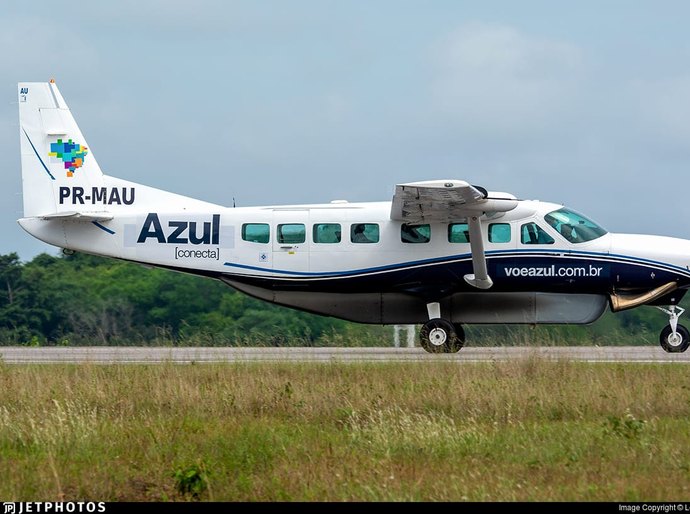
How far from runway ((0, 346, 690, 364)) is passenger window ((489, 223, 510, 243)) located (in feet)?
7.06

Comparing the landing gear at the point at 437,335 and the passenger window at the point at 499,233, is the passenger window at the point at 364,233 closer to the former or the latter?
the landing gear at the point at 437,335

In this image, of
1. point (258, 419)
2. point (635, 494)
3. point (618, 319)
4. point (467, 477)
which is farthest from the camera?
point (618, 319)

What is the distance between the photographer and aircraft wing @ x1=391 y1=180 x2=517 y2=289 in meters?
19.3

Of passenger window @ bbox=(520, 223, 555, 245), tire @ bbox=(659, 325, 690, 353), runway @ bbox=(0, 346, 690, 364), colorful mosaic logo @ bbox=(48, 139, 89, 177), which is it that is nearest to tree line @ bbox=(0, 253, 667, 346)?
runway @ bbox=(0, 346, 690, 364)

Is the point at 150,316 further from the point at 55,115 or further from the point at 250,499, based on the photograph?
the point at 250,499

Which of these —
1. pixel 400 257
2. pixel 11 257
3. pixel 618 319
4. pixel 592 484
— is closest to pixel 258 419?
pixel 592 484

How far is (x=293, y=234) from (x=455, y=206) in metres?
3.48

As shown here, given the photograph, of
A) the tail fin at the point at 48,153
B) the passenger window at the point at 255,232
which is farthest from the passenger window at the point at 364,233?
the tail fin at the point at 48,153

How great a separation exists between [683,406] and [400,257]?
9.42 m

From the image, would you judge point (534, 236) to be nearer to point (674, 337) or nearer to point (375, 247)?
point (375, 247)

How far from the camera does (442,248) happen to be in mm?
21250

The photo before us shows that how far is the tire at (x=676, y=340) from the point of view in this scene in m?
21.0

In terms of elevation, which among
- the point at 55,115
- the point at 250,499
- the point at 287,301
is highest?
the point at 55,115

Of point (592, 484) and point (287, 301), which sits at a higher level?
point (287, 301)
